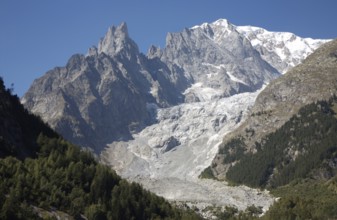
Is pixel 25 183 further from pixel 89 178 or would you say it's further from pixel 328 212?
pixel 328 212

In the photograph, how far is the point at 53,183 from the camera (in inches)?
5871

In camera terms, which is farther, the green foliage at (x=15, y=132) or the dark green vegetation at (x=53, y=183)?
the green foliage at (x=15, y=132)

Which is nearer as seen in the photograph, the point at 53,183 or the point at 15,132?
the point at 53,183

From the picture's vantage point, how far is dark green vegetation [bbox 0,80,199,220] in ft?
429

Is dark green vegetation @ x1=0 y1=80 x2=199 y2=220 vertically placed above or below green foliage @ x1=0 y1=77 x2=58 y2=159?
Result: below

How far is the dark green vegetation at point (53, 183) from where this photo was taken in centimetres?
13088

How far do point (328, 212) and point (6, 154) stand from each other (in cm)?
9824

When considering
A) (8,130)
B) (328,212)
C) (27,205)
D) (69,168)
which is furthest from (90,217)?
(328,212)

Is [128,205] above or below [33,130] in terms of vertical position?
below

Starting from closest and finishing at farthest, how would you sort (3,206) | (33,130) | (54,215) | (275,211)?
1. (3,206)
2. (54,215)
3. (275,211)
4. (33,130)

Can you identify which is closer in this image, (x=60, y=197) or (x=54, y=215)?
(x=54, y=215)

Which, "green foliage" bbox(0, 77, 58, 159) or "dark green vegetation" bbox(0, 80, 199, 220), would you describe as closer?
"dark green vegetation" bbox(0, 80, 199, 220)

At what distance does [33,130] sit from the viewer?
19350cm

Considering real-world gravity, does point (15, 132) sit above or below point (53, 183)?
above
